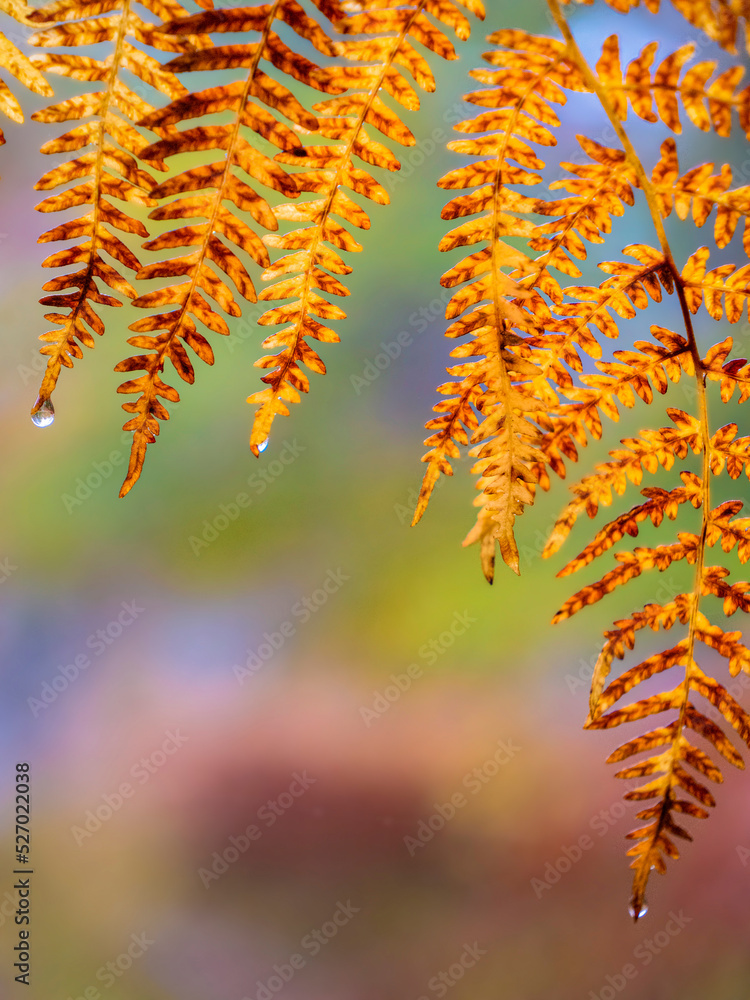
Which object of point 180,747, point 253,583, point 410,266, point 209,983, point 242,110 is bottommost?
point 209,983

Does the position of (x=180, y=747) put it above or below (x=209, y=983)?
above

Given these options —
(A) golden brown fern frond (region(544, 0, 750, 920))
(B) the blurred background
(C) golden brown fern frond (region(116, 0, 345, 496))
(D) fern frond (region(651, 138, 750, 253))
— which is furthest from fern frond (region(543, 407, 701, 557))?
(B) the blurred background

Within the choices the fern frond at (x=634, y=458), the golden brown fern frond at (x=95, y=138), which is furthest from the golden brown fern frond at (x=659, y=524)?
the golden brown fern frond at (x=95, y=138)

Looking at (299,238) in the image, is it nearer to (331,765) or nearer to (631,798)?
(631,798)

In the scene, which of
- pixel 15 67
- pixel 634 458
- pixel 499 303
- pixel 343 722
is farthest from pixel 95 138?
pixel 343 722

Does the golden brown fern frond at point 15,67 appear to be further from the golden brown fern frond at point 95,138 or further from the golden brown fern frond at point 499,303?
the golden brown fern frond at point 499,303

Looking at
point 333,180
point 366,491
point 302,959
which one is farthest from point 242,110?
point 302,959

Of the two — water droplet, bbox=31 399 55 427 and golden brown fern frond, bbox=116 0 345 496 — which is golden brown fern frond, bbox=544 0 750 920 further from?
water droplet, bbox=31 399 55 427
